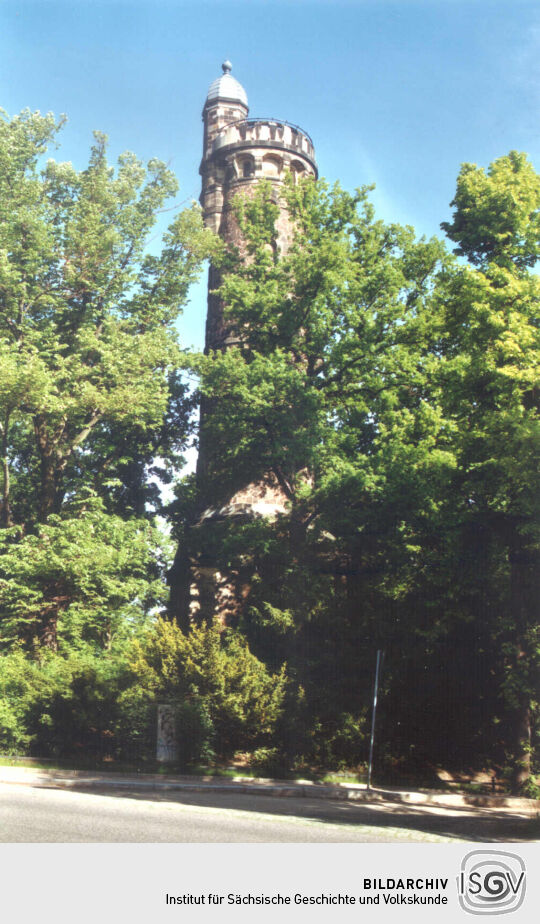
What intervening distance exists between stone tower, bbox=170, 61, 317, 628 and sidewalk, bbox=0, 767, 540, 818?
32.5 ft

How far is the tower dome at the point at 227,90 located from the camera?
41.5 metres

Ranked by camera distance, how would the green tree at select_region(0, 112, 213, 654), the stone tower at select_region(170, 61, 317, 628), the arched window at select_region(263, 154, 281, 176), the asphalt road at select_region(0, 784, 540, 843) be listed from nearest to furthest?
the asphalt road at select_region(0, 784, 540, 843), the green tree at select_region(0, 112, 213, 654), the stone tower at select_region(170, 61, 317, 628), the arched window at select_region(263, 154, 281, 176)

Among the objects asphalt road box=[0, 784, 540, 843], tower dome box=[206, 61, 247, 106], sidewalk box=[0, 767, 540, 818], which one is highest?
tower dome box=[206, 61, 247, 106]

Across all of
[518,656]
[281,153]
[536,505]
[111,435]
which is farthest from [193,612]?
[281,153]

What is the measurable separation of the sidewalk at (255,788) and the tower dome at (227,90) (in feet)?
119

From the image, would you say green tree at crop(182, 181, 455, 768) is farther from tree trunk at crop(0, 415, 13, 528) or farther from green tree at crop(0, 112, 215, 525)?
tree trunk at crop(0, 415, 13, 528)

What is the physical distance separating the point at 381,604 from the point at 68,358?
13.0m

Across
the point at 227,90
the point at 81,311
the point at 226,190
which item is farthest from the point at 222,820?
the point at 227,90

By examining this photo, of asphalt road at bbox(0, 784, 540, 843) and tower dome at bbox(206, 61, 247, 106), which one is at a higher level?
tower dome at bbox(206, 61, 247, 106)
